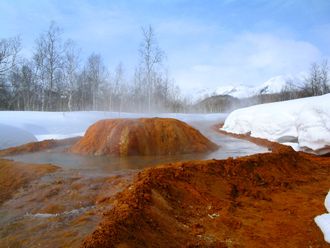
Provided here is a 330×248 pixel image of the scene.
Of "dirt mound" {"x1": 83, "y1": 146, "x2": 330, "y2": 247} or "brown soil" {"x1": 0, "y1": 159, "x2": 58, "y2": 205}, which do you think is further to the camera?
"brown soil" {"x1": 0, "y1": 159, "x2": 58, "y2": 205}

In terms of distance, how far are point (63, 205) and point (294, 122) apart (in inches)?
481

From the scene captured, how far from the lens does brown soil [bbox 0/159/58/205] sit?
6980 millimetres

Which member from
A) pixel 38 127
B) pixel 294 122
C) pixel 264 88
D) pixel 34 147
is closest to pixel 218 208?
pixel 34 147

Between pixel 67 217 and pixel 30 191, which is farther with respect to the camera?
pixel 30 191

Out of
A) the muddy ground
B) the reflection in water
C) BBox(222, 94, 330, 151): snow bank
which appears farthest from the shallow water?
BBox(222, 94, 330, 151): snow bank

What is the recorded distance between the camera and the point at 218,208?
623 centimetres

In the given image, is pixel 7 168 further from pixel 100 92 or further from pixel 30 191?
pixel 100 92

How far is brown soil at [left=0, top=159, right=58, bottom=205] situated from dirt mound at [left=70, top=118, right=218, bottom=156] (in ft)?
10.5

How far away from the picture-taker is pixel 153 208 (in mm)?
5305

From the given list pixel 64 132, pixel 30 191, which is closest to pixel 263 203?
pixel 30 191

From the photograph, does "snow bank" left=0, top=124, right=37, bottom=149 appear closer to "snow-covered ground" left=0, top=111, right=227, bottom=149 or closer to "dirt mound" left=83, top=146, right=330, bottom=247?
"snow-covered ground" left=0, top=111, right=227, bottom=149

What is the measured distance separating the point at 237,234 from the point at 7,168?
6.51 m

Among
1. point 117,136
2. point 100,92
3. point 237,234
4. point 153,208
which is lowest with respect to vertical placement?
point 237,234

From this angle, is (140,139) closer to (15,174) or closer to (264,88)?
(15,174)
